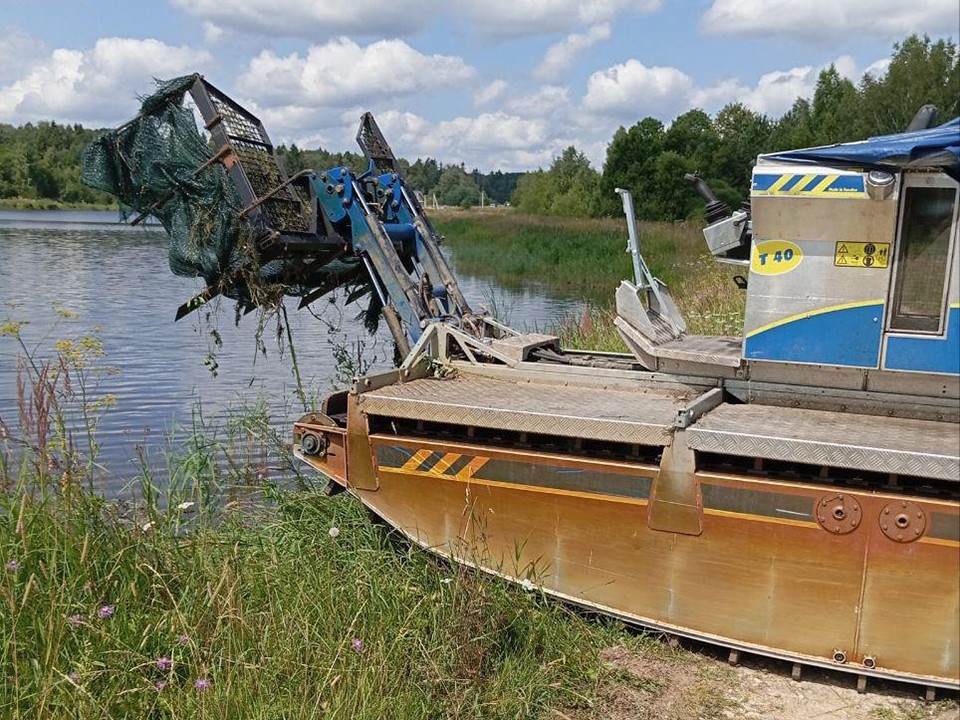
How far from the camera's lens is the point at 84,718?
12.7ft

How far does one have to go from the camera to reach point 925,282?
516 centimetres

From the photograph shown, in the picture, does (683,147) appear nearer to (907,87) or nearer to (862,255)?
(907,87)

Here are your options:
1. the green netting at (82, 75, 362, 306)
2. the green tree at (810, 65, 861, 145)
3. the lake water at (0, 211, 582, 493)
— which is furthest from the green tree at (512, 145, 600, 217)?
the green netting at (82, 75, 362, 306)

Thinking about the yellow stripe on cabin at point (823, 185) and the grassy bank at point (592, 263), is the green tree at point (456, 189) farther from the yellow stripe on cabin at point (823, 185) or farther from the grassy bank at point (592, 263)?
the yellow stripe on cabin at point (823, 185)

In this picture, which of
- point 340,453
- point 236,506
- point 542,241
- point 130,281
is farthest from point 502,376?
point 542,241

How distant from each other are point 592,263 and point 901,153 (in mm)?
21410

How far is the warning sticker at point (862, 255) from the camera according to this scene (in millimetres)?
5203

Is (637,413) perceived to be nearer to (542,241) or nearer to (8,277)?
(8,277)

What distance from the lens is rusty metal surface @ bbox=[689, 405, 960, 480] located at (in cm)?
462

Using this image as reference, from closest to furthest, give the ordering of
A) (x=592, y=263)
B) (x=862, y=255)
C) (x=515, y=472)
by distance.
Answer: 1. (x=862, y=255)
2. (x=515, y=472)
3. (x=592, y=263)

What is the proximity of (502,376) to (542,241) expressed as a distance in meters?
23.7

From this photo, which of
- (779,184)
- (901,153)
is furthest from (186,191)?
(901,153)

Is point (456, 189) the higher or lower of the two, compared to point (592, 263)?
higher

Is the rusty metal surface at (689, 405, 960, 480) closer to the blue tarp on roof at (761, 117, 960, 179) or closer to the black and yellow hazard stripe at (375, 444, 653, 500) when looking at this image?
the black and yellow hazard stripe at (375, 444, 653, 500)
